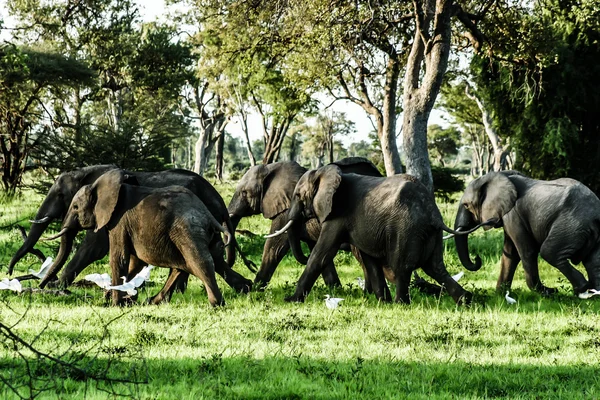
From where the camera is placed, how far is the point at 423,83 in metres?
17.4

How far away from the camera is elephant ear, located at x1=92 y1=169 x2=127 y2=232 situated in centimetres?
1039

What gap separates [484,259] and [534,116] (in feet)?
26.9

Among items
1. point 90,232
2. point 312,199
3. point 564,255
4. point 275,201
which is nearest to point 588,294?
point 564,255

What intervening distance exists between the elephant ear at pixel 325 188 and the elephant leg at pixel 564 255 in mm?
3027

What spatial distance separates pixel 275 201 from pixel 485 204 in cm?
316

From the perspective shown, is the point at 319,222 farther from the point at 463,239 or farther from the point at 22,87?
the point at 22,87

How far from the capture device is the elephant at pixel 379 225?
33.5ft

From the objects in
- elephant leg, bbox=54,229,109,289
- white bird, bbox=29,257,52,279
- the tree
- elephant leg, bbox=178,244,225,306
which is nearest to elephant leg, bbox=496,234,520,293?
elephant leg, bbox=178,244,225,306

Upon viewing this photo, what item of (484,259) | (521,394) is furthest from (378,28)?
(521,394)

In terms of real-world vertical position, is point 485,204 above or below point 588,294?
above

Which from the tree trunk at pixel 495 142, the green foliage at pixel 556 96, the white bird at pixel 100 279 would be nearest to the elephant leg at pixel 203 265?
the white bird at pixel 100 279

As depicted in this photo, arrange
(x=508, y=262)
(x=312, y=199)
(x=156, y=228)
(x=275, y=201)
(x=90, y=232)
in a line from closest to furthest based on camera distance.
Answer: (x=156, y=228) → (x=312, y=199) → (x=90, y=232) → (x=508, y=262) → (x=275, y=201)

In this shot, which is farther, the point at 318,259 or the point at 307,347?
Answer: the point at 318,259

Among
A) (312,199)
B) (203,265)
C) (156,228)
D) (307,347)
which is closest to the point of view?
(307,347)
